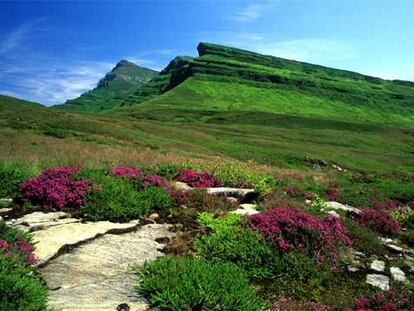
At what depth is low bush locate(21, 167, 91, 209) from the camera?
40.1 feet

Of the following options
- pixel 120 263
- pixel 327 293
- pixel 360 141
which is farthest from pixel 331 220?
pixel 360 141

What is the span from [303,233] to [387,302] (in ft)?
10.1

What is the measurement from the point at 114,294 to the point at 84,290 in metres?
0.50

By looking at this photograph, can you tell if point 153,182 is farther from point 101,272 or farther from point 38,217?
point 101,272

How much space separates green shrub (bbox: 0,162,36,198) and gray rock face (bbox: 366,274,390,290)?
1015 centimetres

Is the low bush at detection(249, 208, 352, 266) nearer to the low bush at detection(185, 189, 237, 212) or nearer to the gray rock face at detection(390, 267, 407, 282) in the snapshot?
the gray rock face at detection(390, 267, 407, 282)

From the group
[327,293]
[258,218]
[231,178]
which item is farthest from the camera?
[231,178]

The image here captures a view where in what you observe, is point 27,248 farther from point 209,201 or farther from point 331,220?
point 331,220

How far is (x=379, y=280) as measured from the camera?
9562 millimetres

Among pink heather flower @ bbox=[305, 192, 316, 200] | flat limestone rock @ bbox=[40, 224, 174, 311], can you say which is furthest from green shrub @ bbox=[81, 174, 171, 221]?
pink heather flower @ bbox=[305, 192, 316, 200]

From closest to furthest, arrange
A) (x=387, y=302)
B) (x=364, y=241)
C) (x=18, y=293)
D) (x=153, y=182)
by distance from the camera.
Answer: (x=18, y=293), (x=387, y=302), (x=364, y=241), (x=153, y=182)

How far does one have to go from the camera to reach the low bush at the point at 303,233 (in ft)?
33.3

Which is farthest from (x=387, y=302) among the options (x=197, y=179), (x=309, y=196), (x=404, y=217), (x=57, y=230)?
(x=309, y=196)

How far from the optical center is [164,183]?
14.1 m
